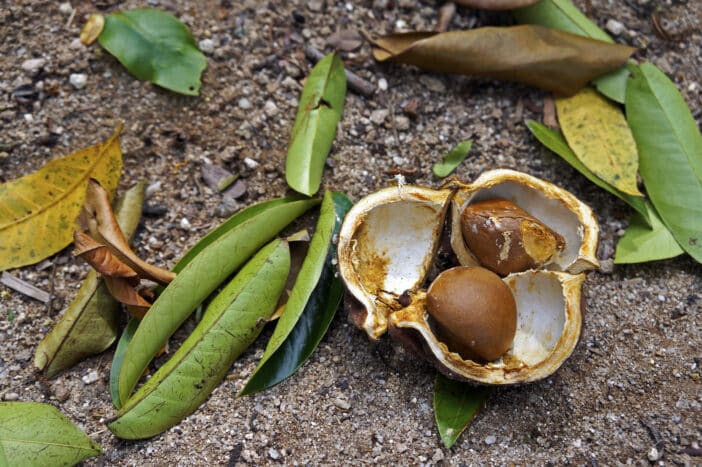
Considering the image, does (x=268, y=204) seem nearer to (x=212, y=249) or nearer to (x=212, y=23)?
(x=212, y=249)

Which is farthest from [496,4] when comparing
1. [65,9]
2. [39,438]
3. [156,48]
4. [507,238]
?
[39,438]

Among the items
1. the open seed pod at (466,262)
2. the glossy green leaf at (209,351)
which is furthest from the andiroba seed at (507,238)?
the glossy green leaf at (209,351)

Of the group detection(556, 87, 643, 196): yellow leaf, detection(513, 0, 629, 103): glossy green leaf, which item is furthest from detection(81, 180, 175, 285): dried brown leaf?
detection(513, 0, 629, 103): glossy green leaf

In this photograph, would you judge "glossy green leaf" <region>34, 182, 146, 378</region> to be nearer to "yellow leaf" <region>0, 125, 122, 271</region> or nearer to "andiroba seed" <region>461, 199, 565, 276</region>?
"yellow leaf" <region>0, 125, 122, 271</region>

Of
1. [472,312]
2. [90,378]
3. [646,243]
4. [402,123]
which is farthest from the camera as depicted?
[402,123]

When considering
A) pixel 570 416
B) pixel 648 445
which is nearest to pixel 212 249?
pixel 570 416

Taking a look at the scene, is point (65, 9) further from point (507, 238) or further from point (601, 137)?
point (601, 137)
